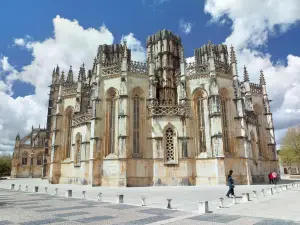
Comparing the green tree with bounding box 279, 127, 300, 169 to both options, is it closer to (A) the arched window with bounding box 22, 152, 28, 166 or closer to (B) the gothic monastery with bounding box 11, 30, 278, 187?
(B) the gothic monastery with bounding box 11, 30, 278, 187

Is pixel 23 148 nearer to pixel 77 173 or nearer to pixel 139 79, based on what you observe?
pixel 77 173

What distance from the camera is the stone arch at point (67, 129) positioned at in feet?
107

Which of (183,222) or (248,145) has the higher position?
(248,145)

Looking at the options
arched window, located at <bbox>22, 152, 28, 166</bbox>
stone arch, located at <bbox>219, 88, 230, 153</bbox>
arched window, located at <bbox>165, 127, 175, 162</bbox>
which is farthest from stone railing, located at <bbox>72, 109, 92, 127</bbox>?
arched window, located at <bbox>22, 152, 28, 166</bbox>

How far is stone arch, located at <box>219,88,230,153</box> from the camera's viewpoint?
26053 millimetres

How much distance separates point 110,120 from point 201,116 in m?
10.5

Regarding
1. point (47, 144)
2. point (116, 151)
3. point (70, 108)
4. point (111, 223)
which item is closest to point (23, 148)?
point (47, 144)

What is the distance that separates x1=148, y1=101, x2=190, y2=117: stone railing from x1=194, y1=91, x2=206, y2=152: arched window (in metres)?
1.45

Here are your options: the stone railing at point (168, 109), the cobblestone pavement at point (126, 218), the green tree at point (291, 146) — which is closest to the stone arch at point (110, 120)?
the stone railing at point (168, 109)

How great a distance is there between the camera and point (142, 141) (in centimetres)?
2578

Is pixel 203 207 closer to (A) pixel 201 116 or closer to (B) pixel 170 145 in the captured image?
(B) pixel 170 145

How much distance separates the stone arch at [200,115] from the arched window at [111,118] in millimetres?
9360

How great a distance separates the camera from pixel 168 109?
26234mm

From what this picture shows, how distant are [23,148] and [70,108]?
37515mm
